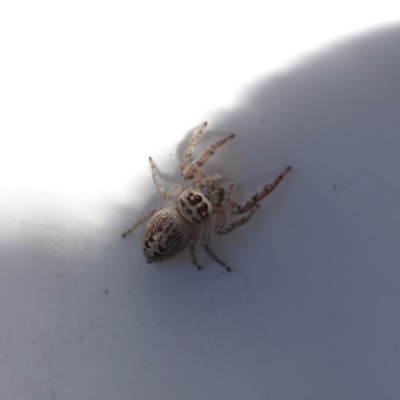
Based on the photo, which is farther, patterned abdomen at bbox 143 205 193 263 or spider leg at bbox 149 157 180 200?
spider leg at bbox 149 157 180 200

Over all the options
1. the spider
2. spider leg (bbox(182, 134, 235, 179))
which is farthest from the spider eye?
spider leg (bbox(182, 134, 235, 179))

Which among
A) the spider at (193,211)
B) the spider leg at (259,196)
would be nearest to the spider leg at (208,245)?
the spider at (193,211)

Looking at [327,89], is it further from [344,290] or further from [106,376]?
[106,376]

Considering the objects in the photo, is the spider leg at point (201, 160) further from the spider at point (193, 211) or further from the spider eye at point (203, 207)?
the spider eye at point (203, 207)

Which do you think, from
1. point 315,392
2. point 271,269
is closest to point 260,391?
point 315,392

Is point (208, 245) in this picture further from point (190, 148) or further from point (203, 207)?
point (190, 148)

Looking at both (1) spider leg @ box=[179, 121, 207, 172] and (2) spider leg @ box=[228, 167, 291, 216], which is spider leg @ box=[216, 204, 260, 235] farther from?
(1) spider leg @ box=[179, 121, 207, 172]

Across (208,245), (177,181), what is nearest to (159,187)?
(177,181)
